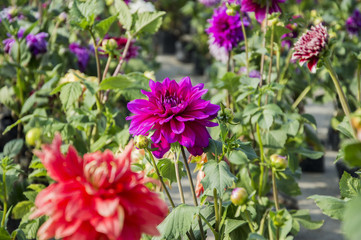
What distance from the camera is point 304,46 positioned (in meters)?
0.80

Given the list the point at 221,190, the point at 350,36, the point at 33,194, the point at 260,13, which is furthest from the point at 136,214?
the point at 350,36

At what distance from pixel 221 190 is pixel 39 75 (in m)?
1.13

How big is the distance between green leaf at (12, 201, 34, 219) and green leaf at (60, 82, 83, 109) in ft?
0.93

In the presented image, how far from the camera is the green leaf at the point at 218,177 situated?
70 centimetres

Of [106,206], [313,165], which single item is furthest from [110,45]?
[313,165]

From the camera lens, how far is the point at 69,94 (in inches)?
43.9

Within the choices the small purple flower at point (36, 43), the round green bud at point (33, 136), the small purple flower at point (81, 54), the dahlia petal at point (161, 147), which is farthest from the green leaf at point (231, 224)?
the small purple flower at point (81, 54)

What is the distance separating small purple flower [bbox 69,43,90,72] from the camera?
1.74 m

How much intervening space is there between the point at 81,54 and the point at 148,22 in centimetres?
60

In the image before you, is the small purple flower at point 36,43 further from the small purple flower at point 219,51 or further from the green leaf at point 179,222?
the green leaf at point 179,222

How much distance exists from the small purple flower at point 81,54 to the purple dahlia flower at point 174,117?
42.8 inches

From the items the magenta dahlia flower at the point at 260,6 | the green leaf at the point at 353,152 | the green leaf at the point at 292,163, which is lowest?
the green leaf at the point at 292,163

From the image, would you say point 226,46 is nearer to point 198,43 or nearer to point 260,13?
point 260,13

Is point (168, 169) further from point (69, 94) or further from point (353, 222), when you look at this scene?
point (353, 222)
